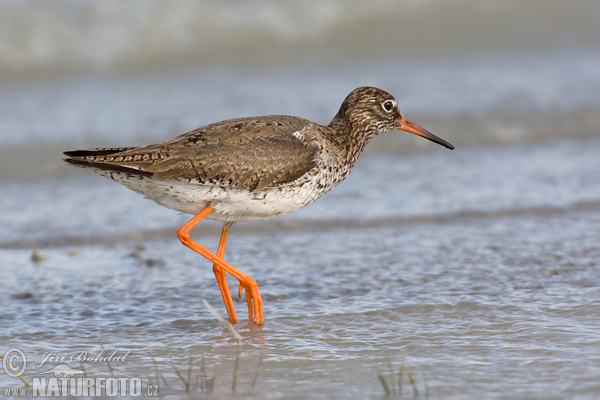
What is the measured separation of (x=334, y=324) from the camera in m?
6.13

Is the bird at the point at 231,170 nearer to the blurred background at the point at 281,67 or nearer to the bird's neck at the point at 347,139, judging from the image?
the bird's neck at the point at 347,139

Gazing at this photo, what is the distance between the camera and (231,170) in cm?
630

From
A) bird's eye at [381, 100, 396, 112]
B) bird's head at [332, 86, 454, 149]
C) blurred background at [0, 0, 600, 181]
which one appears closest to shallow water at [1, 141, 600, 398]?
bird's head at [332, 86, 454, 149]

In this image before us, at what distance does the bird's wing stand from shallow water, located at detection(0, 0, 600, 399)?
42.8 inches

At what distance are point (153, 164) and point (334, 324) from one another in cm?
179

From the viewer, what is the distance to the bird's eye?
7.29 m

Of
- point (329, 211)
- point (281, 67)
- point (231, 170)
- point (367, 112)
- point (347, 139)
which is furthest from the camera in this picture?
point (281, 67)

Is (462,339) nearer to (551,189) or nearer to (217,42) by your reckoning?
(551,189)

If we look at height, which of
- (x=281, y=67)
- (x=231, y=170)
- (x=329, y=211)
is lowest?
(x=329, y=211)

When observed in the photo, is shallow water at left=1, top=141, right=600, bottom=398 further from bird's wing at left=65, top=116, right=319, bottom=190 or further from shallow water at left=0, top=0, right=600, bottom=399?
bird's wing at left=65, top=116, right=319, bottom=190

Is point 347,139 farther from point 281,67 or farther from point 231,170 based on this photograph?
point 281,67

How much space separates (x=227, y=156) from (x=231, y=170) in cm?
12

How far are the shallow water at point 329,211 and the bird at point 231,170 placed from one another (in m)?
0.76

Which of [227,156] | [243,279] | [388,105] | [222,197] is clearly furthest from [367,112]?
[243,279]
